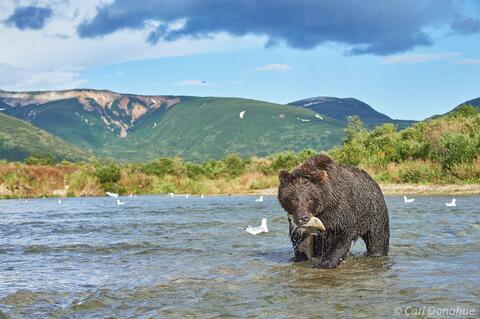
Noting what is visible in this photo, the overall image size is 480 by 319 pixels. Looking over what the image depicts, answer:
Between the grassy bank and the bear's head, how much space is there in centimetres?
2840

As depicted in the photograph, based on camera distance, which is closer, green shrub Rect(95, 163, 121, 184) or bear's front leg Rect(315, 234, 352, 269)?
bear's front leg Rect(315, 234, 352, 269)

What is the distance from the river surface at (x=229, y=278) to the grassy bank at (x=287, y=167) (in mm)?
23999

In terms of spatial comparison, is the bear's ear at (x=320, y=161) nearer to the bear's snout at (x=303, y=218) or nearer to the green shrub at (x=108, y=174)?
the bear's snout at (x=303, y=218)

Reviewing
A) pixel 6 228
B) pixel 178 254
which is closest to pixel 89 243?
pixel 178 254

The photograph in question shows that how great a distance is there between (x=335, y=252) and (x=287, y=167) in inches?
1850

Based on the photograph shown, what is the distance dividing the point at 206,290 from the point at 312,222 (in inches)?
76.9

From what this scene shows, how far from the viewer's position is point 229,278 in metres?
9.52

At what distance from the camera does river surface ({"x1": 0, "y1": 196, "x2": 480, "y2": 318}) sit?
7223 millimetres

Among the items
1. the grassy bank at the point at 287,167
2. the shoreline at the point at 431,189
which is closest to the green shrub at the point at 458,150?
the grassy bank at the point at 287,167

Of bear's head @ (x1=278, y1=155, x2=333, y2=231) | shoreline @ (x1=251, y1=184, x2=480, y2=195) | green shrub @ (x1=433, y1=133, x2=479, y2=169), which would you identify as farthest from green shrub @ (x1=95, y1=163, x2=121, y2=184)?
bear's head @ (x1=278, y1=155, x2=333, y2=231)

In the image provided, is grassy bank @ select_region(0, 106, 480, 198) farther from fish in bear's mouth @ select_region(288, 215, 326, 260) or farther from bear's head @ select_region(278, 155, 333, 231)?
bear's head @ select_region(278, 155, 333, 231)

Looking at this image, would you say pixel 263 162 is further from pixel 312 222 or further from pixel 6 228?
pixel 312 222

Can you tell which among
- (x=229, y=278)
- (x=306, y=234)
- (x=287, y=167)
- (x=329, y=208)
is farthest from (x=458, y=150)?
(x=229, y=278)

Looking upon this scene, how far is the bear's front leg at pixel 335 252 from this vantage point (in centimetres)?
990
